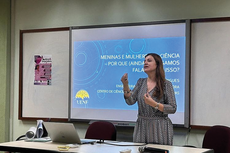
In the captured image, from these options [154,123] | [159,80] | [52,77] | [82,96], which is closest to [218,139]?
[154,123]

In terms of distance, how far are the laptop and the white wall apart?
1482 mm

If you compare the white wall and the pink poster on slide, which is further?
the pink poster on slide

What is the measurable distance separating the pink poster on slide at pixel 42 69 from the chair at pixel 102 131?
4.31 ft

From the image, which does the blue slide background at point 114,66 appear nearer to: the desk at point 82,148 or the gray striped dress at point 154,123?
the gray striped dress at point 154,123

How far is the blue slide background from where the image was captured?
16.4 ft

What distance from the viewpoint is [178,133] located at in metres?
5.01

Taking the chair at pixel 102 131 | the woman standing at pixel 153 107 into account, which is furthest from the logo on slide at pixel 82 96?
the woman standing at pixel 153 107

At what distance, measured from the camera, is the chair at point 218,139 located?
4.08 meters

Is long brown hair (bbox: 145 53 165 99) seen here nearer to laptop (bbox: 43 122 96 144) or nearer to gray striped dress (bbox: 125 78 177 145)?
gray striped dress (bbox: 125 78 177 145)

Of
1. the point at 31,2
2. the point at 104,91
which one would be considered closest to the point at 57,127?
the point at 104,91

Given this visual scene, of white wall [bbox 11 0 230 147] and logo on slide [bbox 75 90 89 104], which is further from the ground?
white wall [bbox 11 0 230 147]

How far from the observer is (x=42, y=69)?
5891 mm

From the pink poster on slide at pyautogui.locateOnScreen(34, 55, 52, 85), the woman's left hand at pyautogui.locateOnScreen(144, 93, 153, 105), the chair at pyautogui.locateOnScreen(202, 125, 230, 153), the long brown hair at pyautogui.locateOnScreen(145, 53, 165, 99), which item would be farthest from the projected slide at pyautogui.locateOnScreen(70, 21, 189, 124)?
the woman's left hand at pyautogui.locateOnScreen(144, 93, 153, 105)

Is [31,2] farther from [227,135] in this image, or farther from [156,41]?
[227,135]
